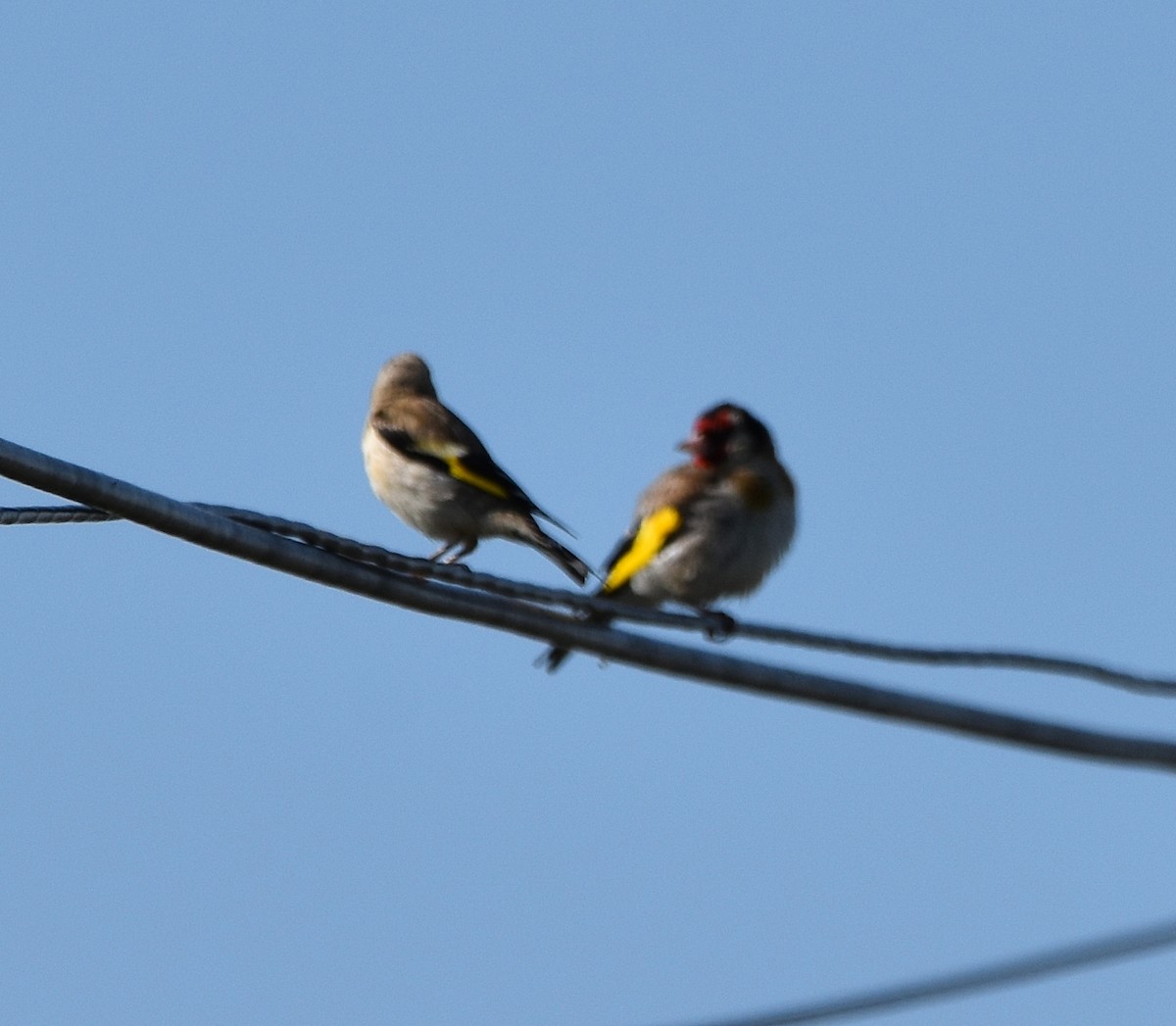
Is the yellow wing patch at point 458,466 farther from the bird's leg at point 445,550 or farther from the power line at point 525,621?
the power line at point 525,621

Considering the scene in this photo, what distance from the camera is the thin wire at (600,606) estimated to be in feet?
21.2

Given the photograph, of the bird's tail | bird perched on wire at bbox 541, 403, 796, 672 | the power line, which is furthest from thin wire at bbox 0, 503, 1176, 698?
the bird's tail

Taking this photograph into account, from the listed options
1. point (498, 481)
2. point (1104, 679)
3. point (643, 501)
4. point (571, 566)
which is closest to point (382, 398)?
point (498, 481)

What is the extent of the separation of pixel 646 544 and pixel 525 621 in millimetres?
4348

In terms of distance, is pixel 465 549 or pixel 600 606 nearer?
pixel 600 606

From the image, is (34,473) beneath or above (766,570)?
beneath

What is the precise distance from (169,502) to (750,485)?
476 cm

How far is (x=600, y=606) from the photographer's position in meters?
6.62

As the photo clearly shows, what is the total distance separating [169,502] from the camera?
19.7 ft

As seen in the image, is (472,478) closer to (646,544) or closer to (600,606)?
(646,544)

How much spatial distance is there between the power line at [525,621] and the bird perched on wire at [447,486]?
26.2 feet

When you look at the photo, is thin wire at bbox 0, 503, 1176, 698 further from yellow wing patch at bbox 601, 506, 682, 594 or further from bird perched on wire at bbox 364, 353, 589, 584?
bird perched on wire at bbox 364, 353, 589, 584

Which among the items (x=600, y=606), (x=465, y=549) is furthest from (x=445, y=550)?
(x=600, y=606)

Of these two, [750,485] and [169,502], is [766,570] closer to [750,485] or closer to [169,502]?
[750,485]
